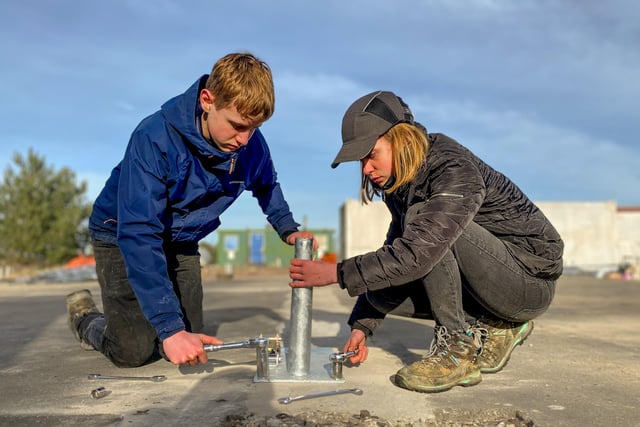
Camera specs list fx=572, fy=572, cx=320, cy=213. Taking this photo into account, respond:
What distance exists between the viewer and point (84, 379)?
110 inches

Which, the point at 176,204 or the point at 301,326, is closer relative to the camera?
the point at 301,326

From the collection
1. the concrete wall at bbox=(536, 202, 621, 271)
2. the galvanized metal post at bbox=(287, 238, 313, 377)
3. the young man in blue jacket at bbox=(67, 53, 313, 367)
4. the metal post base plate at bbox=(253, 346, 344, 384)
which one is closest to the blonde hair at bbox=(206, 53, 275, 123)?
the young man in blue jacket at bbox=(67, 53, 313, 367)

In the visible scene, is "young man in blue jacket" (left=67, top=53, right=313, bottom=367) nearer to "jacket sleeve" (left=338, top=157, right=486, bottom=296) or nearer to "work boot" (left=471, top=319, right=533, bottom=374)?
"jacket sleeve" (left=338, top=157, right=486, bottom=296)

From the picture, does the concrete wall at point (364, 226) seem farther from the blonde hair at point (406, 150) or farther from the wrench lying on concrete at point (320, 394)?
the wrench lying on concrete at point (320, 394)

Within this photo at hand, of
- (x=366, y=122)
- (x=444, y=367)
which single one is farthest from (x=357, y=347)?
(x=366, y=122)

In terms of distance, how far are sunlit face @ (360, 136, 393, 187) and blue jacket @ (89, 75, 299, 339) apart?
75cm

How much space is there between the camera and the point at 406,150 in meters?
2.55

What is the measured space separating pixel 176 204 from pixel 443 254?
1.43 meters

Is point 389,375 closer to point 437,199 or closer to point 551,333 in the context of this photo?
point 437,199

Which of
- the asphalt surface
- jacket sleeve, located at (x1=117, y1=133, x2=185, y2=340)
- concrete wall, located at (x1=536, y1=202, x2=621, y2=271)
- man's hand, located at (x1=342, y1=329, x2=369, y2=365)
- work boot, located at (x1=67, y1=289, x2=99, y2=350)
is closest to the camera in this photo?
the asphalt surface

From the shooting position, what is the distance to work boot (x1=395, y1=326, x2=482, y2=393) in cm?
245

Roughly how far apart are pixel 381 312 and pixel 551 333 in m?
2.22

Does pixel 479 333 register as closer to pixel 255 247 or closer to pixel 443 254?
pixel 443 254

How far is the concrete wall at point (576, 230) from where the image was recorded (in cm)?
3441
